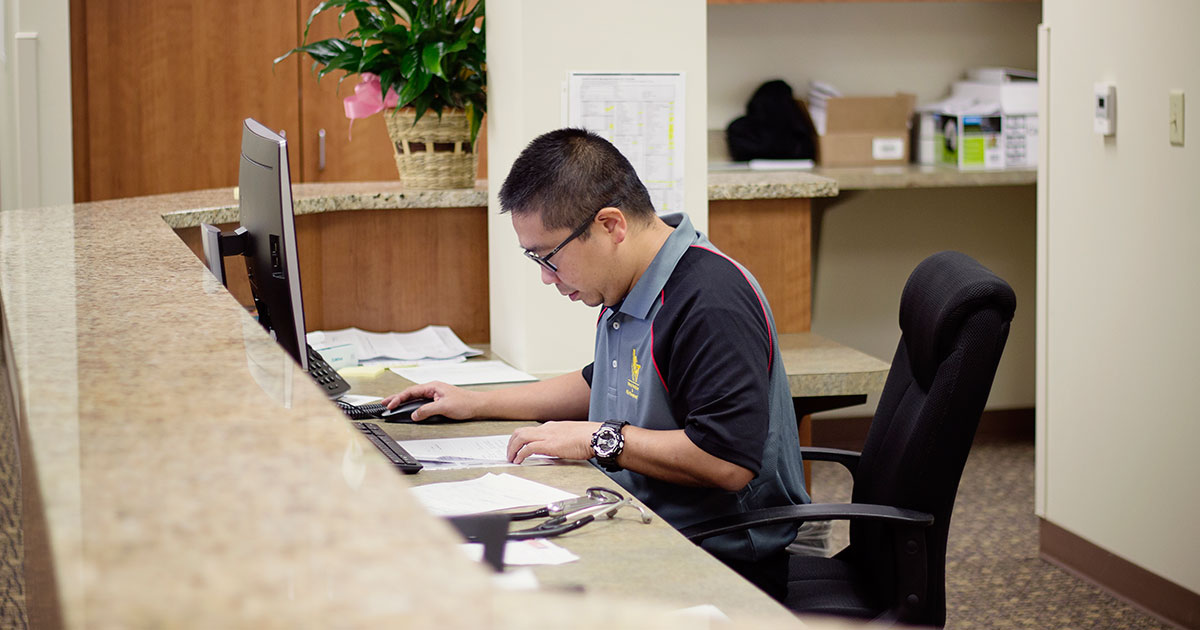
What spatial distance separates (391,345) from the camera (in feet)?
8.92

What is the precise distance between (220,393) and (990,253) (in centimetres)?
417

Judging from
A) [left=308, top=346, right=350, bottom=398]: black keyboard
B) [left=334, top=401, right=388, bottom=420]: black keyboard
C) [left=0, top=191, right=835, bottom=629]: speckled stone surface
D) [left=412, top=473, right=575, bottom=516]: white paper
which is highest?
[left=0, top=191, right=835, bottom=629]: speckled stone surface

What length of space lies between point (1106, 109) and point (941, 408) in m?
1.51

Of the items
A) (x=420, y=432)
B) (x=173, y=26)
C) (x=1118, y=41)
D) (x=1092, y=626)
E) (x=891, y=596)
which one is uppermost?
(x=173, y=26)

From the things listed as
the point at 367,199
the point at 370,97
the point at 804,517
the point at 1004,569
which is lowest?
the point at 1004,569

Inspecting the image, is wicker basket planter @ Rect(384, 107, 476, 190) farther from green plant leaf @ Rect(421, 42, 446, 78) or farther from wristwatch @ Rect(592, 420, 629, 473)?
wristwatch @ Rect(592, 420, 629, 473)

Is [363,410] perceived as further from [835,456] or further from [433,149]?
[433,149]

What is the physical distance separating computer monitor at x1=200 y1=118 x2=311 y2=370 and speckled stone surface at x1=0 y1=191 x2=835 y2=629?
467 millimetres

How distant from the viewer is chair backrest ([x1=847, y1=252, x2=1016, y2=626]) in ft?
5.41

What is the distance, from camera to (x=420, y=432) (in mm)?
1982

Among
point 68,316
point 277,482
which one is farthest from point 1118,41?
point 277,482

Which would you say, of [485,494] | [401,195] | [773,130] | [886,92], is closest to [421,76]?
[401,195]

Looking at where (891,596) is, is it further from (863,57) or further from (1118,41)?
(863,57)

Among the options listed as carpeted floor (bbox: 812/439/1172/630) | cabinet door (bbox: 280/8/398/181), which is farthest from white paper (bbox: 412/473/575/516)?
cabinet door (bbox: 280/8/398/181)
